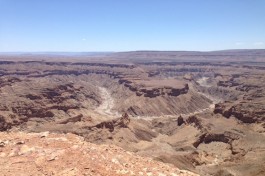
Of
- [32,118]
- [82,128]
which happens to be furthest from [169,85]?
[82,128]

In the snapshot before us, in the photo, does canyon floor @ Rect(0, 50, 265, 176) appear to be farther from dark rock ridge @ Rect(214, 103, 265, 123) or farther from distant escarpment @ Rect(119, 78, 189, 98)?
distant escarpment @ Rect(119, 78, 189, 98)

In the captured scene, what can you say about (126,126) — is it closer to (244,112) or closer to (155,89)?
(244,112)

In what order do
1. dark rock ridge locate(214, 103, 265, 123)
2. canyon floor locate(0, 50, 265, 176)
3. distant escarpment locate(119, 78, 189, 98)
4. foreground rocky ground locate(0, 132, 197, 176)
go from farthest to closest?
1. distant escarpment locate(119, 78, 189, 98)
2. dark rock ridge locate(214, 103, 265, 123)
3. canyon floor locate(0, 50, 265, 176)
4. foreground rocky ground locate(0, 132, 197, 176)

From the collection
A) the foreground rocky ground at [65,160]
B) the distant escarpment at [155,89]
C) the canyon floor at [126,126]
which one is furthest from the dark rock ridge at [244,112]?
the foreground rocky ground at [65,160]

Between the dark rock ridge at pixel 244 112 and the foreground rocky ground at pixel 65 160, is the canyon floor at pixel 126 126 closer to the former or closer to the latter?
the foreground rocky ground at pixel 65 160

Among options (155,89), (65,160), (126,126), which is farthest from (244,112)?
(65,160)

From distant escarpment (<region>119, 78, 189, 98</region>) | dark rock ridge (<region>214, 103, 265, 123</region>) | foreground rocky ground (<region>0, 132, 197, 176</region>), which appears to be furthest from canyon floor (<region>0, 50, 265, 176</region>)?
distant escarpment (<region>119, 78, 189, 98</region>)
